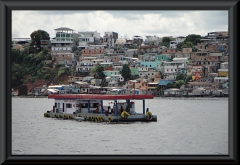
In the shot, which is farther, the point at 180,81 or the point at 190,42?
the point at 190,42

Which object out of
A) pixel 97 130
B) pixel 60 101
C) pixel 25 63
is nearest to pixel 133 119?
pixel 97 130

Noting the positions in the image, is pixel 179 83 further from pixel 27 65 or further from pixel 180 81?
pixel 27 65

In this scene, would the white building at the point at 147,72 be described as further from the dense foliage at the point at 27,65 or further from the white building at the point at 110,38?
the white building at the point at 110,38

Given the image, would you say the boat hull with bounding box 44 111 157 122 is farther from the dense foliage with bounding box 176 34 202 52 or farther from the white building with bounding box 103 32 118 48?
the white building with bounding box 103 32 118 48

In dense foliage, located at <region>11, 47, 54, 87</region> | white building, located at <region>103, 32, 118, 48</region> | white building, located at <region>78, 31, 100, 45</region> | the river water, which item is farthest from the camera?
white building, located at <region>103, 32, 118, 48</region>

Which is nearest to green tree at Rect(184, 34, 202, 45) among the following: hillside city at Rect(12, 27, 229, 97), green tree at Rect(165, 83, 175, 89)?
hillside city at Rect(12, 27, 229, 97)
